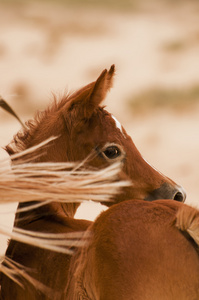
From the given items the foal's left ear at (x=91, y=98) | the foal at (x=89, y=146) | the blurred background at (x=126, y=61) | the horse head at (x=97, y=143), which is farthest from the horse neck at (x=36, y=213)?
the blurred background at (x=126, y=61)

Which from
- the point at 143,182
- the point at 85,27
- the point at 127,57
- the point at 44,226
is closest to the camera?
the point at 44,226

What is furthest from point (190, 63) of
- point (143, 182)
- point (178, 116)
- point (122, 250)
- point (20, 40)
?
point (122, 250)

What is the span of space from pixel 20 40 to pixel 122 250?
36.3 feet

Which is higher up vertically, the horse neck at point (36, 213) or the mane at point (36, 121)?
the mane at point (36, 121)

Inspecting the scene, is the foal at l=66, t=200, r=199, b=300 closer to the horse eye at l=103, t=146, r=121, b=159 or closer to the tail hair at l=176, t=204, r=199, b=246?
the tail hair at l=176, t=204, r=199, b=246

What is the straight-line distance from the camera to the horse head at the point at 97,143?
7.66 feet

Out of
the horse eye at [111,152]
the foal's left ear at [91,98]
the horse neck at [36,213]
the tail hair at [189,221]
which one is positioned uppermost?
the foal's left ear at [91,98]

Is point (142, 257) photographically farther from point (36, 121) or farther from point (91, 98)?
point (36, 121)

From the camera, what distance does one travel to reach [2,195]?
5.06 feet

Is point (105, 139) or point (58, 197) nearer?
point (58, 197)

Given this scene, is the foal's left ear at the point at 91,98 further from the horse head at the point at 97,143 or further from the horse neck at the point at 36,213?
the horse neck at the point at 36,213

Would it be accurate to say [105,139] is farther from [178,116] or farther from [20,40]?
[20,40]

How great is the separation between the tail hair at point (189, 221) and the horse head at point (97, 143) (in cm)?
75

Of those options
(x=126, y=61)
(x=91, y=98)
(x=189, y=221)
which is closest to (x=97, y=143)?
(x=91, y=98)
